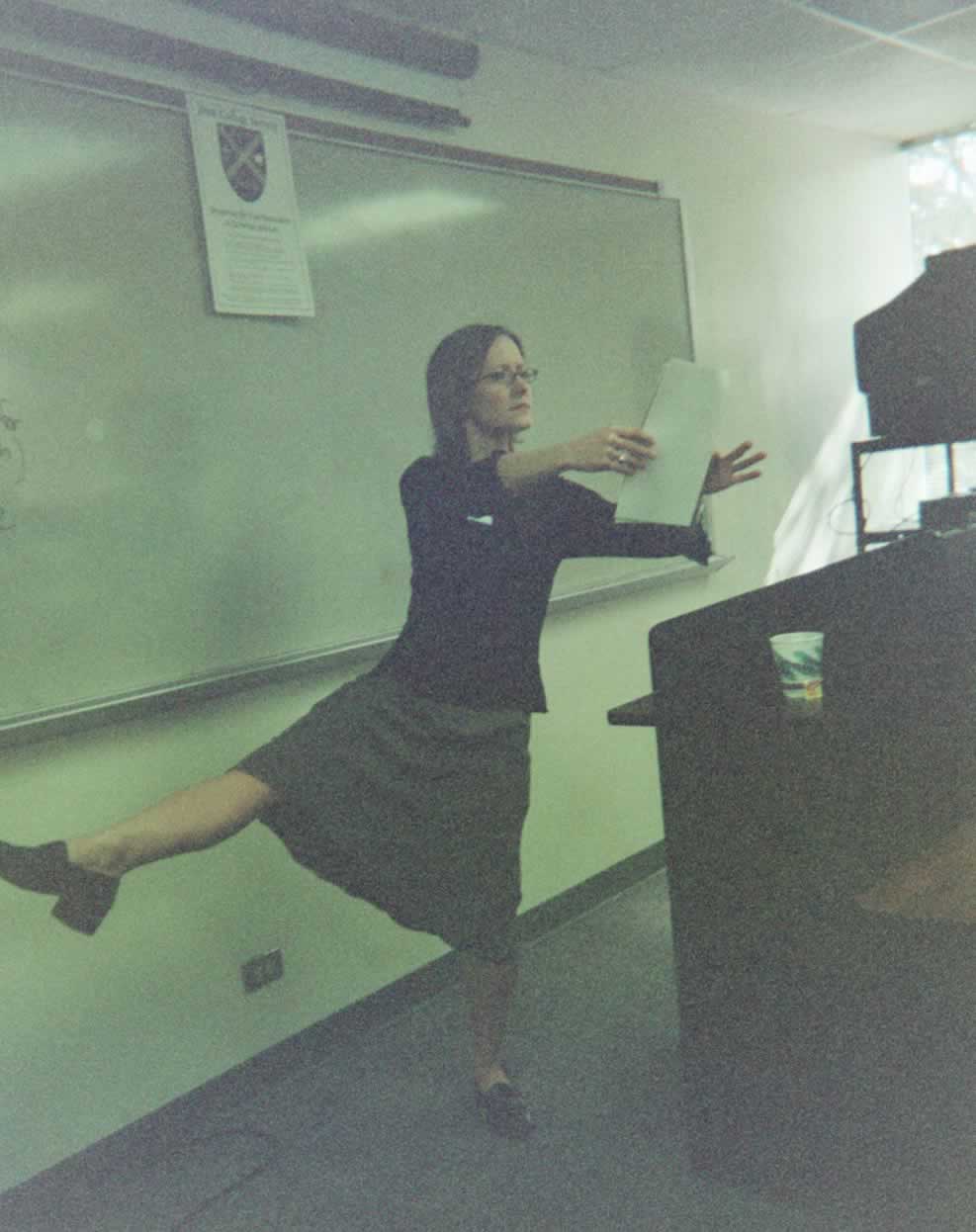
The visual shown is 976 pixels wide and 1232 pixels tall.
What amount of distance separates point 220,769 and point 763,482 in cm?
232

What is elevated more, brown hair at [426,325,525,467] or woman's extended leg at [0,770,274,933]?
brown hair at [426,325,525,467]

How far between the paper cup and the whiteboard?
1055mm

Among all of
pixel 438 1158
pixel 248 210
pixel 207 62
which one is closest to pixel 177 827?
pixel 438 1158

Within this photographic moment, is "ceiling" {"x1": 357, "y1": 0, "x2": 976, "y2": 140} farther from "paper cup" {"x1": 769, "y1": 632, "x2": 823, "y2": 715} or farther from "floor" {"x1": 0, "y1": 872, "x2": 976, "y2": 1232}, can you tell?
"floor" {"x1": 0, "y1": 872, "x2": 976, "y2": 1232}

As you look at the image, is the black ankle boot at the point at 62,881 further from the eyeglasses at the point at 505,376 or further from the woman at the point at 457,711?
the eyeglasses at the point at 505,376

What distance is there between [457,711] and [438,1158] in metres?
0.82

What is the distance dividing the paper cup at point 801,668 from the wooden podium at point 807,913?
26 mm

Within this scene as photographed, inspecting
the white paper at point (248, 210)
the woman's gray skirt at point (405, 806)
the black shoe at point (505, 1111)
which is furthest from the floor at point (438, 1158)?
the white paper at point (248, 210)

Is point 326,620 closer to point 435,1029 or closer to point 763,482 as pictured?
point 435,1029

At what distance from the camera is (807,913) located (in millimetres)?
1698

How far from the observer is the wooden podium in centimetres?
163

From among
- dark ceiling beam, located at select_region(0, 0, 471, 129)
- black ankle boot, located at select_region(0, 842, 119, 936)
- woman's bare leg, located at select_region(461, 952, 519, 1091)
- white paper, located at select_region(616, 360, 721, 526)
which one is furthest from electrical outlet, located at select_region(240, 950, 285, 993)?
dark ceiling beam, located at select_region(0, 0, 471, 129)

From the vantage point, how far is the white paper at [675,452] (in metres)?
1.70

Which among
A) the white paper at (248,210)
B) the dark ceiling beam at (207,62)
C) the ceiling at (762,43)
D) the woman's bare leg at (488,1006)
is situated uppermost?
the ceiling at (762,43)
